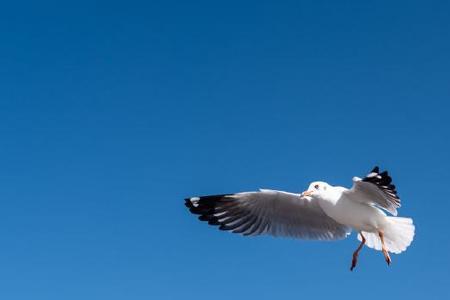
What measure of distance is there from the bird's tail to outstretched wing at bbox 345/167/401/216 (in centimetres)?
51

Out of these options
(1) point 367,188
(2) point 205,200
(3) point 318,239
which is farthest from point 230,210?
(1) point 367,188

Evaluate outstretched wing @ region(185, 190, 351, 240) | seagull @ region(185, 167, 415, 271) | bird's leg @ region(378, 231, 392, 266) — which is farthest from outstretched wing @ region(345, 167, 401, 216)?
outstretched wing @ region(185, 190, 351, 240)

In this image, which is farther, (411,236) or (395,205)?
(411,236)

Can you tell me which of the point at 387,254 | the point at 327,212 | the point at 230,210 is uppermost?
the point at 230,210

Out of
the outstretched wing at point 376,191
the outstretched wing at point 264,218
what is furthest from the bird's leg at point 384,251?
the outstretched wing at point 264,218

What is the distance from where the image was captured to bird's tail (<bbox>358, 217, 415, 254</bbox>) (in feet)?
26.8

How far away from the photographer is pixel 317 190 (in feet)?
26.3

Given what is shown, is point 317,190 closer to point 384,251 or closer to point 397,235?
point 384,251

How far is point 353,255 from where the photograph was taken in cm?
806

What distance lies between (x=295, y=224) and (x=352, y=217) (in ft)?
3.86

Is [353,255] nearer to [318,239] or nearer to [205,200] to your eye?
[318,239]

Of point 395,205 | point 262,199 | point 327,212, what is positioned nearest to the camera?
point 395,205

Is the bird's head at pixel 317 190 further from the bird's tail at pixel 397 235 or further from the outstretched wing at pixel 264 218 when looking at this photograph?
the bird's tail at pixel 397 235

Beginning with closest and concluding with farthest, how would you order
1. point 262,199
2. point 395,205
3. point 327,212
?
point 395,205 → point 327,212 → point 262,199
